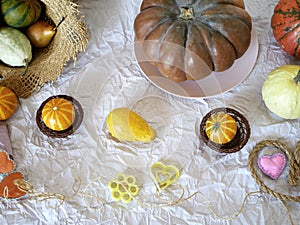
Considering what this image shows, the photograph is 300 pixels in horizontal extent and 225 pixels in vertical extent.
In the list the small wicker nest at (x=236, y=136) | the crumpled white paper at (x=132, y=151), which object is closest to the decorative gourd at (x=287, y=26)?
the crumpled white paper at (x=132, y=151)

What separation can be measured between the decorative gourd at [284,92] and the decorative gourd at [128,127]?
0.82 ft

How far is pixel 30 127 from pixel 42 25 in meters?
0.21

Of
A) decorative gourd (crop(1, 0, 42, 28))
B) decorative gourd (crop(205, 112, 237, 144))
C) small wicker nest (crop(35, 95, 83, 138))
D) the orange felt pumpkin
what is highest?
decorative gourd (crop(1, 0, 42, 28))

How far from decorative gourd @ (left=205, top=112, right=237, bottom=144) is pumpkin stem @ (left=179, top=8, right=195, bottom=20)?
0.67 ft

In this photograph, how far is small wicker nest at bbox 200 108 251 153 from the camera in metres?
0.88

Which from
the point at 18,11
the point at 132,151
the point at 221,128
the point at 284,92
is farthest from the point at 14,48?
the point at 284,92

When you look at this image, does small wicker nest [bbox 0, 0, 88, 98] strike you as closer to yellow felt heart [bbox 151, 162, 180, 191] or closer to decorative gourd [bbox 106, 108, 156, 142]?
decorative gourd [bbox 106, 108, 156, 142]

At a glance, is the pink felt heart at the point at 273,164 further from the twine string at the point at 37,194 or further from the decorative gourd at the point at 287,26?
the twine string at the point at 37,194

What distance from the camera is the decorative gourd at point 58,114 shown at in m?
0.85

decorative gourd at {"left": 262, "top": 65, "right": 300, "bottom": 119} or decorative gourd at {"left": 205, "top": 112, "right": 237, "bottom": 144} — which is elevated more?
decorative gourd at {"left": 262, "top": 65, "right": 300, "bottom": 119}

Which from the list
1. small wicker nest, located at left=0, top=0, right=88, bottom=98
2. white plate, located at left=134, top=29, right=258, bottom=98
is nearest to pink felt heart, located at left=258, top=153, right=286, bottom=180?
white plate, located at left=134, top=29, right=258, bottom=98

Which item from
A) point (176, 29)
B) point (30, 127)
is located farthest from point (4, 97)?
point (176, 29)

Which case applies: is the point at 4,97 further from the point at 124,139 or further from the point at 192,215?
the point at 192,215

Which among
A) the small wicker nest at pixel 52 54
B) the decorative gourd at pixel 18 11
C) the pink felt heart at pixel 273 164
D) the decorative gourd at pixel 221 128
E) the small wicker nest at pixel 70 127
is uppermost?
the decorative gourd at pixel 18 11
